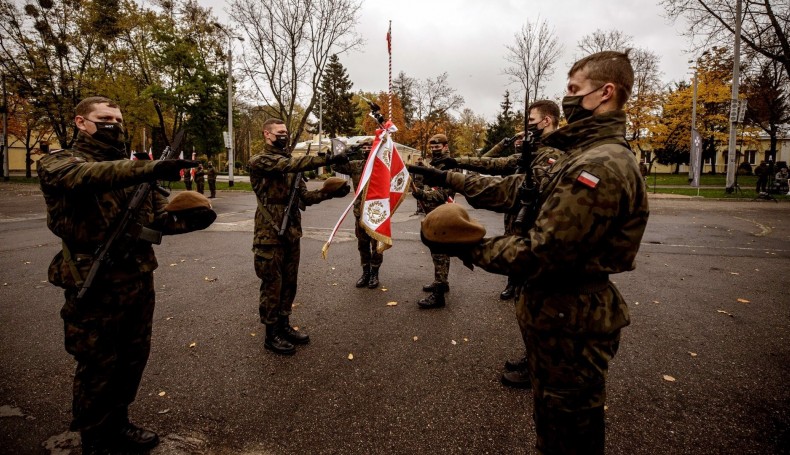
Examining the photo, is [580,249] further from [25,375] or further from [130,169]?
[25,375]

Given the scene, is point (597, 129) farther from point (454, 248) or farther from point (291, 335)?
point (291, 335)

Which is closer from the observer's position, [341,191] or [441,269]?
[341,191]

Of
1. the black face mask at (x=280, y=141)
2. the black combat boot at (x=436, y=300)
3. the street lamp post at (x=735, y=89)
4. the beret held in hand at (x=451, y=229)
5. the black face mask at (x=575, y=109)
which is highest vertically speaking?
the street lamp post at (x=735, y=89)

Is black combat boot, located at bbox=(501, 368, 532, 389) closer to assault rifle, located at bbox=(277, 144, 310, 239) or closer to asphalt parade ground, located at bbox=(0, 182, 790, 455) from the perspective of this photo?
asphalt parade ground, located at bbox=(0, 182, 790, 455)

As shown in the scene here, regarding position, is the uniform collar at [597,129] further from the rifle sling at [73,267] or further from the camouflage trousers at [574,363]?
the rifle sling at [73,267]

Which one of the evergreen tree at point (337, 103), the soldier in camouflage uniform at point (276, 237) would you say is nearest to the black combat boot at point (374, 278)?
the soldier in camouflage uniform at point (276, 237)

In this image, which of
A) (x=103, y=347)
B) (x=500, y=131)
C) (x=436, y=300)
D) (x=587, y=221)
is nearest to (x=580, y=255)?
(x=587, y=221)

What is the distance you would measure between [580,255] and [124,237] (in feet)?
9.44

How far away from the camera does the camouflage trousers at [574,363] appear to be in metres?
1.83

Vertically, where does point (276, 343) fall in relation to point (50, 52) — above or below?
below

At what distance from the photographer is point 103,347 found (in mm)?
2562

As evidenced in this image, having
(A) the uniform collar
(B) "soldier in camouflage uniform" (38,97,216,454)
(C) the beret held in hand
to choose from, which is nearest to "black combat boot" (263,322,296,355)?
(B) "soldier in camouflage uniform" (38,97,216,454)

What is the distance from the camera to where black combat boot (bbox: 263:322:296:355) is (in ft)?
13.0

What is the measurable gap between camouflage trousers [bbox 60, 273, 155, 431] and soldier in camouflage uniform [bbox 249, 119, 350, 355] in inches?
54.1
